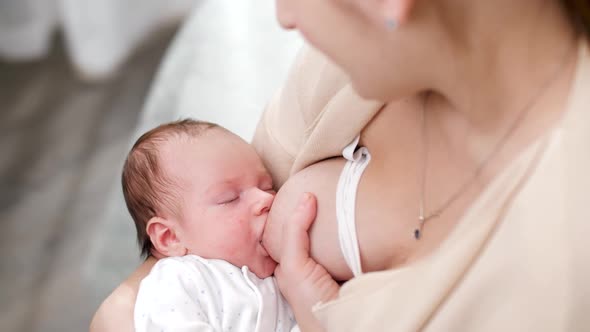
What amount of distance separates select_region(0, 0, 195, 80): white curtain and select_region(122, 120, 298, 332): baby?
157cm

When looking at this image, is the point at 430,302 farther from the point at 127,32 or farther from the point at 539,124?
the point at 127,32

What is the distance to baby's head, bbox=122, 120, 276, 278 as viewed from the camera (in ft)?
3.59

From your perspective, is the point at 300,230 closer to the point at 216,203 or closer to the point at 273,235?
the point at 273,235

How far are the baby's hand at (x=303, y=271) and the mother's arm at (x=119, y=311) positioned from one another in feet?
0.80

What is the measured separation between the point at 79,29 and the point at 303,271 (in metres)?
1.98

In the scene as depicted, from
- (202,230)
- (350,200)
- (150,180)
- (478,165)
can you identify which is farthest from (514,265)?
(150,180)

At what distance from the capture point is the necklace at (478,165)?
2.36 feet

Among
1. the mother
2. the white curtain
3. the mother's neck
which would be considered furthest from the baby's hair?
the white curtain

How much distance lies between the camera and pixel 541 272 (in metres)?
0.72

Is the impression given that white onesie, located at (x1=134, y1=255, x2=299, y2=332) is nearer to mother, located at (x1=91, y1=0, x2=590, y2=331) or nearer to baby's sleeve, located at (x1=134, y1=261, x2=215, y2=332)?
baby's sleeve, located at (x1=134, y1=261, x2=215, y2=332)

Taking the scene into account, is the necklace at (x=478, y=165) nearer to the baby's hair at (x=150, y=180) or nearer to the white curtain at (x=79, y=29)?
the baby's hair at (x=150, y=180)

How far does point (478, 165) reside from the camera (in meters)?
0.78

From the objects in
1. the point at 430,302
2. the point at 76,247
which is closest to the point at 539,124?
the point at 430,302

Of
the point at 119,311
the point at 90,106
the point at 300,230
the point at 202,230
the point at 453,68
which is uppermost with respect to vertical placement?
the point at 453,68
